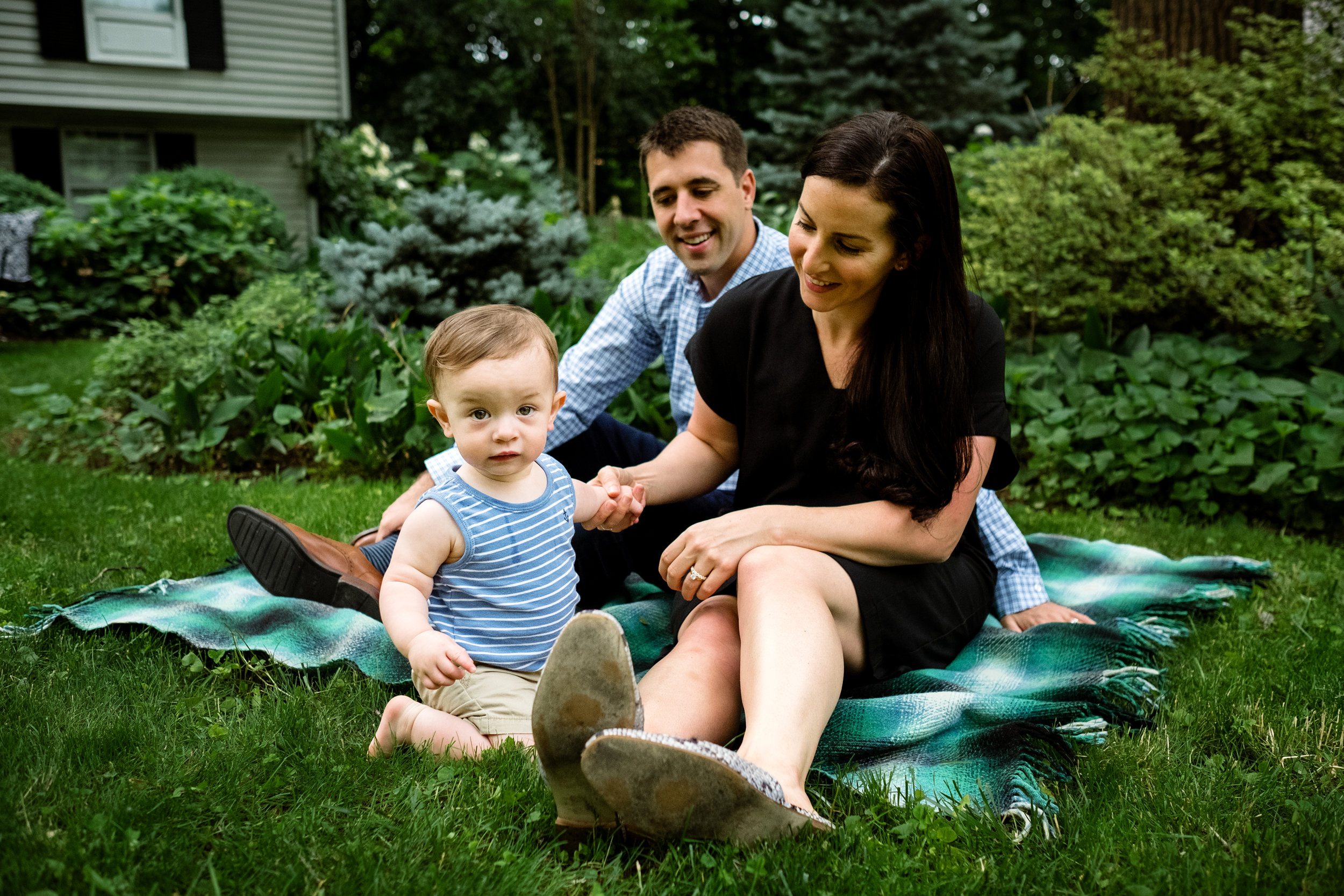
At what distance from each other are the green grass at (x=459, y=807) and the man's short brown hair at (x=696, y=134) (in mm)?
1712

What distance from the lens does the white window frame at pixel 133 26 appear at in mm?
10953

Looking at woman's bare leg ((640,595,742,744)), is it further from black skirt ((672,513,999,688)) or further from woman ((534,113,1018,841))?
black skirt ((672,513,999,688))

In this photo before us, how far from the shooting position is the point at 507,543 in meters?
1.88

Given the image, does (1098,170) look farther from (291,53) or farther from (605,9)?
(605,9)

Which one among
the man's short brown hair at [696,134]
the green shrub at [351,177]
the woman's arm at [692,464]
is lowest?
the woman's arm at [692,464]

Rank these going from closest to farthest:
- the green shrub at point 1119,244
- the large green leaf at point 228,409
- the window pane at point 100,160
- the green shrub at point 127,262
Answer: the green shrub at point 1119,244 < the large green leaf at point 228,409 < the green shrub at point 127,262 < the window pane at point 100,160

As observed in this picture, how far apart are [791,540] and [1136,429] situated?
8.05 feet

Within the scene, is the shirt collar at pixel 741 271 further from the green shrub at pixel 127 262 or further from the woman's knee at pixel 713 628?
the green shrub at pixel 127 262

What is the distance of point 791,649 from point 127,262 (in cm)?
813

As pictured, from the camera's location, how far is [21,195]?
9289 millimetres

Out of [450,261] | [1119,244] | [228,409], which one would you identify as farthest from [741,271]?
[450,261]

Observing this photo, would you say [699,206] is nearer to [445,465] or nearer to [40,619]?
[445,465]

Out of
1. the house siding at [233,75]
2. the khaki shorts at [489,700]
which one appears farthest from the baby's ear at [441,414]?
the house siding at [233,75]

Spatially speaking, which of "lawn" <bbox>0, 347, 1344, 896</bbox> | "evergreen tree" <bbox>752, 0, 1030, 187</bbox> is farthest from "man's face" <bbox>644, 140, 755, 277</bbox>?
"evergreen tree" <bbox>752, 0, 1030, 187</bbox>
